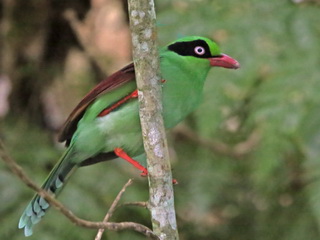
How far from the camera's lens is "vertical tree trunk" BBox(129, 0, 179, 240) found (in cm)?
169

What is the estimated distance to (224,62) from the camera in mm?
2049

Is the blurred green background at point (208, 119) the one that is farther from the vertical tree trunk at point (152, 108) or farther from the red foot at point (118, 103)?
the vertical tree trunk at point (152, 108)

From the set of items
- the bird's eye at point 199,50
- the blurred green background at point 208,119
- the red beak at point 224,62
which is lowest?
the blurred green background at point 208,119

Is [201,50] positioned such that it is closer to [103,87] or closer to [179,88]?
[179,88]

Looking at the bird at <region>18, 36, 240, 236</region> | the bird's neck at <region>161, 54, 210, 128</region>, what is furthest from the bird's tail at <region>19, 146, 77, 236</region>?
the bird's neck at <region>161, 54, 210, 128</region>

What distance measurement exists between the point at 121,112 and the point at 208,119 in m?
1.06

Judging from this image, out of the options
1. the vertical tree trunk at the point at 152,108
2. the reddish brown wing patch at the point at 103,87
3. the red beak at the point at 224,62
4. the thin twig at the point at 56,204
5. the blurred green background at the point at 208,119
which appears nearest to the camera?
the thin twig at the point at 56,204

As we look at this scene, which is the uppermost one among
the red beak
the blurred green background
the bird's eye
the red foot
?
the bird's eye

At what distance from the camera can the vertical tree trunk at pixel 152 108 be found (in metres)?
1.69

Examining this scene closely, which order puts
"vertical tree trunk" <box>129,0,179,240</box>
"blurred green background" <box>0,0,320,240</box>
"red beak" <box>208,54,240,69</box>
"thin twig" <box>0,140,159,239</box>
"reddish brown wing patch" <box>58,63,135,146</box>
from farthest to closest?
1. "blurred green background" <box>0,0,320,240</box>
2. "red beak" <box>208,54,240,69</box>
3. "reddish brown wing patch" <box>58,63,135,146</box>
4. "vertical tree trunk" <box>129,0,179,240</box>
5. "thin twig" <box>0,140,159,239</box>

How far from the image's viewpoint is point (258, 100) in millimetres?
2949

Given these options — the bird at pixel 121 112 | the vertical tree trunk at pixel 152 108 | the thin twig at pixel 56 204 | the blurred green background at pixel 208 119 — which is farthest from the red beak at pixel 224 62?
the blurred green background at pixel 208 119

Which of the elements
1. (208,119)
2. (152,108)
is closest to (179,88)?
(152,108)

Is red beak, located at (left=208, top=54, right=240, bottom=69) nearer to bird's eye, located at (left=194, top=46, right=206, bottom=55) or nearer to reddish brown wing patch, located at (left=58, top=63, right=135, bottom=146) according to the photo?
bird's eye, located at (left=194, top=46, right=206, bottom=55)
